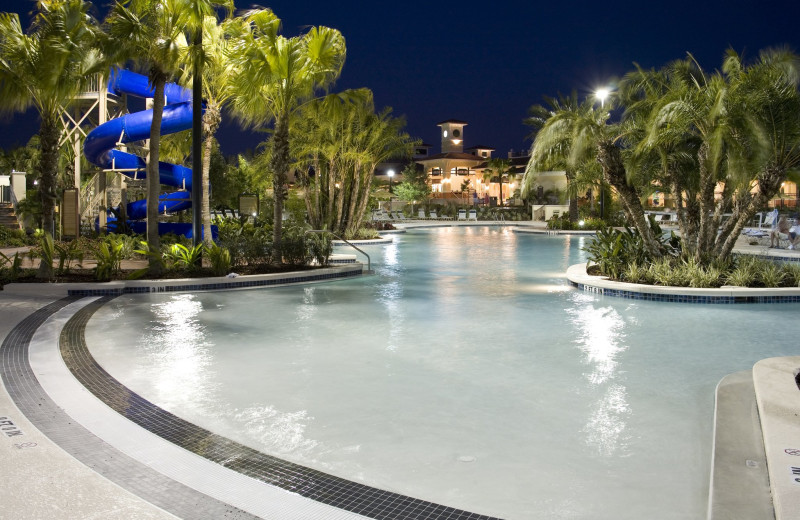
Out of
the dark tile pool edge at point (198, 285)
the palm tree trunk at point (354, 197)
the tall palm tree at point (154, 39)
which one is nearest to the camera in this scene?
the dark tile pool edge at point (198, 285)

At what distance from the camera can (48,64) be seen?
1133 centimetres

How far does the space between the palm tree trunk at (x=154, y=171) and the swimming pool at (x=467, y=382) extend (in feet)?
4.70

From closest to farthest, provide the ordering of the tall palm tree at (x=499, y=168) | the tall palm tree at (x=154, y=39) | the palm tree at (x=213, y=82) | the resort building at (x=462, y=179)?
the tall palm tree at (x=154, y=39) → the palm tree at (x=213, y=82) → the tall palm tree at (x=499, y=168) → the resort building at (x=462, y=179)

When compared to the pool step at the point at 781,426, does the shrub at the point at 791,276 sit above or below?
above

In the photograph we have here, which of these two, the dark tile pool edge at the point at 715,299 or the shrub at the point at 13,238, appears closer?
→ the dark tile pool edge at the point at 715,299

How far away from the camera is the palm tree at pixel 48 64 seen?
1140 cm

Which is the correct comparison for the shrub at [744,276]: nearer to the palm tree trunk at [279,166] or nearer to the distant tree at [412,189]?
the palm tree trunk at [279,166]

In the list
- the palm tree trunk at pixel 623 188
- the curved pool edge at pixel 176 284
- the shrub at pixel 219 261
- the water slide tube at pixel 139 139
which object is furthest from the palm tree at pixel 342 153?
the palm tree trunk at pixel 623 188

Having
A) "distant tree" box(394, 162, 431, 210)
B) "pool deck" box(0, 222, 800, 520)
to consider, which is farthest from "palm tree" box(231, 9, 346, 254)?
"distant tree" box(394, 162, 431, 210)

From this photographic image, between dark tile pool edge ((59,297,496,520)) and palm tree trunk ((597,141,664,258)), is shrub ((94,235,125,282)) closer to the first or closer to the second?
dark tile pool edge ((59,297,496,520))

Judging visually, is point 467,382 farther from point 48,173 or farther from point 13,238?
point 13,238

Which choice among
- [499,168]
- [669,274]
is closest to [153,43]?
[669,274]

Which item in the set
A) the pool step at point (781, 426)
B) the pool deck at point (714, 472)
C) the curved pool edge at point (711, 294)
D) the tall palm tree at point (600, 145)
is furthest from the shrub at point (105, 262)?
the pool step at point (781, 426)

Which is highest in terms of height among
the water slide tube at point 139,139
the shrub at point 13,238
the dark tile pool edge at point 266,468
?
the water slide tube at point 139,139
